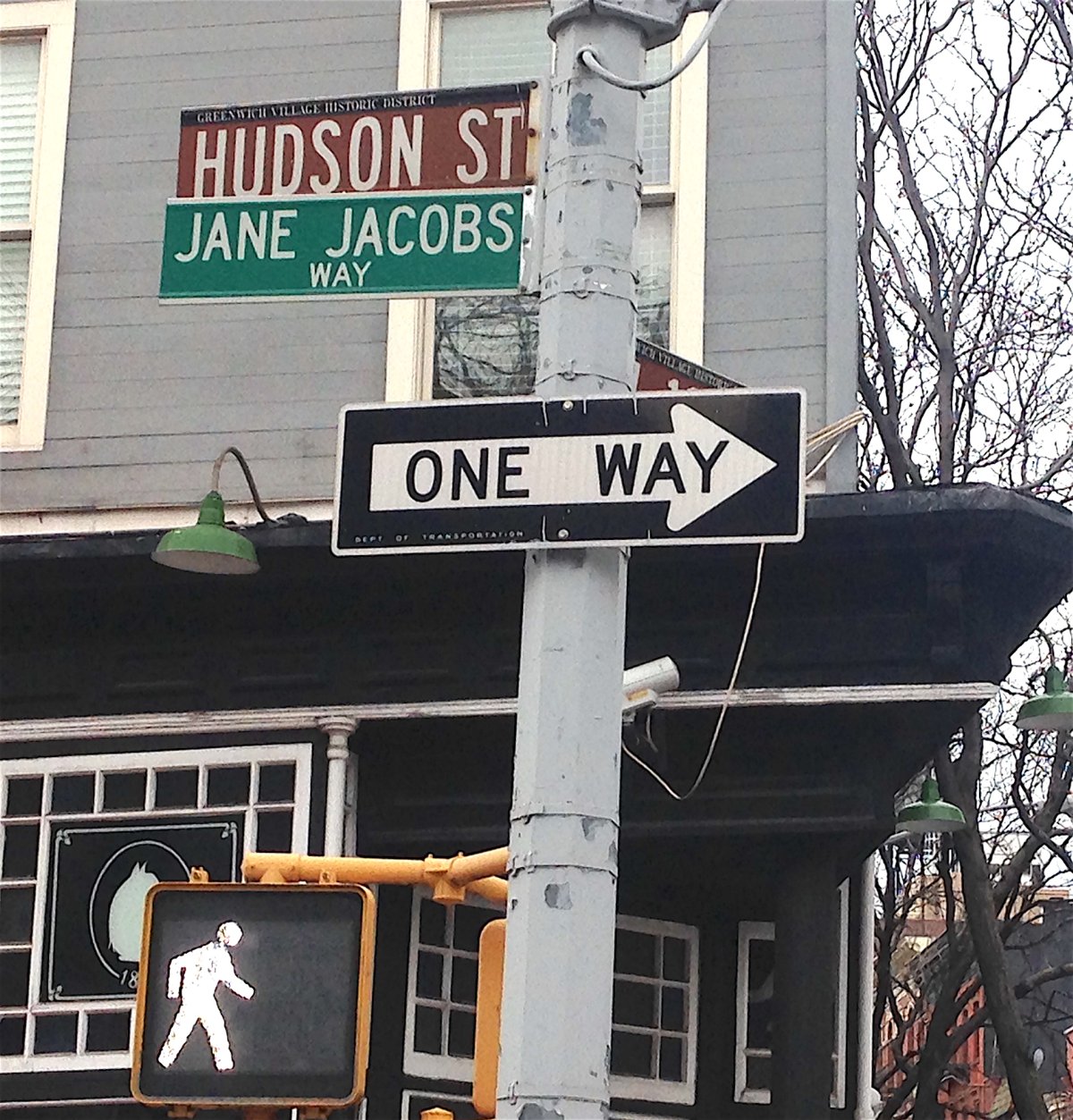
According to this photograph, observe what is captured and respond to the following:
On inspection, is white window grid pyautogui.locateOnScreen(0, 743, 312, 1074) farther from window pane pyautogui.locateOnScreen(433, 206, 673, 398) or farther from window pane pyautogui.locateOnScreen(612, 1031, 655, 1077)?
window pane pyautogui.locateOnScreen(433, 206, 673, 398)

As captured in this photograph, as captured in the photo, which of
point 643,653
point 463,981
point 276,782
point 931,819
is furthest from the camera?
point 931,819

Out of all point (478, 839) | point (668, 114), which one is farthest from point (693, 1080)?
point (668, 114)

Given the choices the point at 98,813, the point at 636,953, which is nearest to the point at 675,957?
the point at 636,953

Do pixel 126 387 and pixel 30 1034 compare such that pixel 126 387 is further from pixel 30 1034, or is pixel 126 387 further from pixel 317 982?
pixel 317 982

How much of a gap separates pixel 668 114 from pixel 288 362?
2330mm

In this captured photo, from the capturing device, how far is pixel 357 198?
5.23 metres

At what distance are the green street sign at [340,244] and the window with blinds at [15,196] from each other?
21.1 feet

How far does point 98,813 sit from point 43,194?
3393 millimetres

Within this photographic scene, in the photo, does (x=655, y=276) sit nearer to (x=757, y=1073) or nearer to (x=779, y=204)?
(x=779, y=204)

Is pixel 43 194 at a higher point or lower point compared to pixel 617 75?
higher

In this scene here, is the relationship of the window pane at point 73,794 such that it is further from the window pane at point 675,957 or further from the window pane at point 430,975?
the window pane at point 675,957

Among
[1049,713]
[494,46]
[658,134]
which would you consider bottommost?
[1049,713]

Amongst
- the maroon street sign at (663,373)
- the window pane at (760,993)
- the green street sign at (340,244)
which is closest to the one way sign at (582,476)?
the green street sign at (340,244)

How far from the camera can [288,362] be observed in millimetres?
11211
